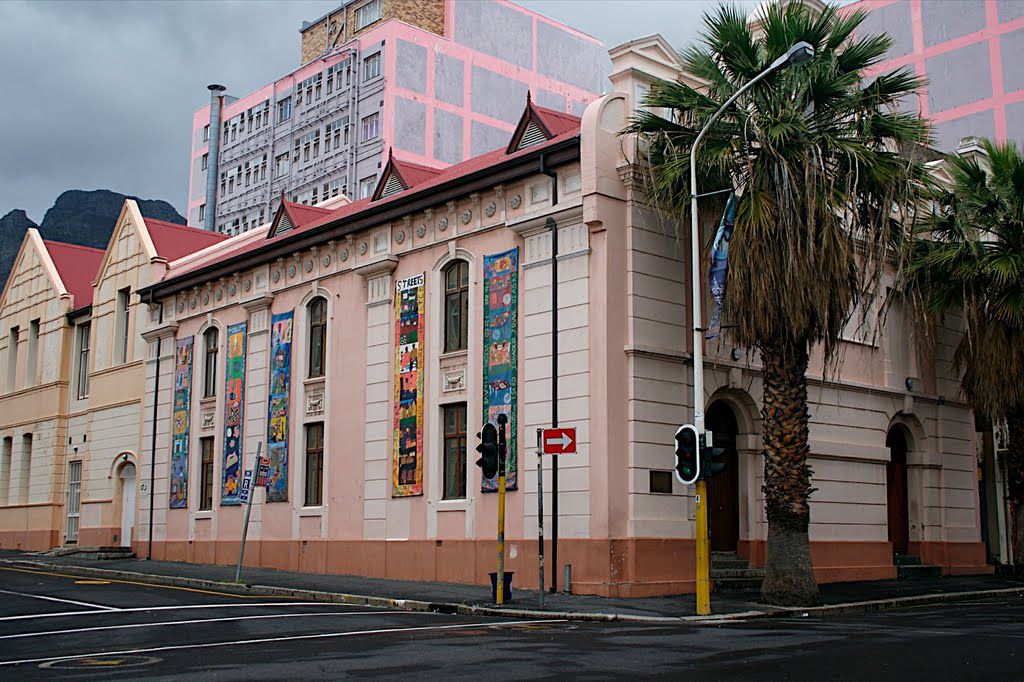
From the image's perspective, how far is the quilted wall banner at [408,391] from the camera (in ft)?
82.8

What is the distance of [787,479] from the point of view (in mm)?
19578

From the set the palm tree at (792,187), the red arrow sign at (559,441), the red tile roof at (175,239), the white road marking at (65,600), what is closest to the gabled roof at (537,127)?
the palm tree at (792,187)

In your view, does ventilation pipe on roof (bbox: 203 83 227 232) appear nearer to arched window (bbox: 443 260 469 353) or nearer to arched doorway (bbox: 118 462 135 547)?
arched doorway (bbox: 118 462 135 547)

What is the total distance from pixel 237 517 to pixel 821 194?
18.9 m

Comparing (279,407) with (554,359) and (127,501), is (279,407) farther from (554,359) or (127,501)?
(554,359)

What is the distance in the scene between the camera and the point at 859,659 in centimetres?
1142

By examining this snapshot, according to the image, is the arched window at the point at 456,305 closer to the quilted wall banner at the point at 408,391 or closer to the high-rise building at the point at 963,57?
the quilted wall banner at the point at 408,391

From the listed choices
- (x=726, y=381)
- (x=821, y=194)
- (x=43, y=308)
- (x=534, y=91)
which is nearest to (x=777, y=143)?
(x=821, y=194)

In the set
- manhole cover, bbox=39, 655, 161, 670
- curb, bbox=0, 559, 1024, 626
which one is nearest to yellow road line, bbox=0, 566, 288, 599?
curb, bbox=0, 559, 1024, 626

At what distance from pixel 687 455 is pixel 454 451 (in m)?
7.98

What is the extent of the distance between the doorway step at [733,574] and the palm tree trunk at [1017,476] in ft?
26.4

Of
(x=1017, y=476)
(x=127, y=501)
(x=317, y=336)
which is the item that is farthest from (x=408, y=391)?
(x=127, y=501)

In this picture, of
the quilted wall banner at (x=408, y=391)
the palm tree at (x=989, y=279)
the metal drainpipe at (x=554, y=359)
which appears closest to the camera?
the metal drainpipe at (x=554, y=359)

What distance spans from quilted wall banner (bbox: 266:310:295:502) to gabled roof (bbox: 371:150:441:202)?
13.6 feet
